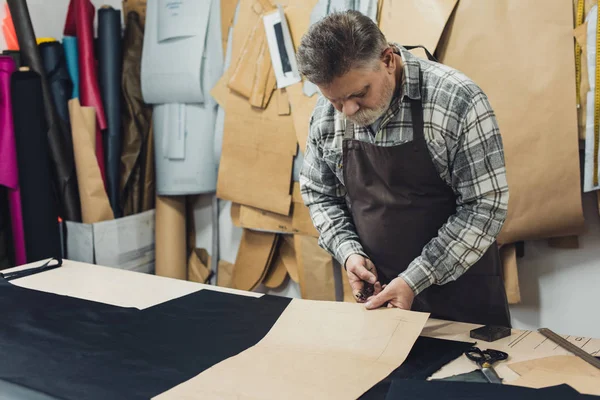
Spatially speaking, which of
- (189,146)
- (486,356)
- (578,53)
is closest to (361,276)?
(486,356)

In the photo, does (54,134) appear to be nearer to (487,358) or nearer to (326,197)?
(326,197)

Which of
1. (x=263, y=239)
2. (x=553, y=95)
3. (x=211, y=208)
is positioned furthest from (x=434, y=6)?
(x=211, y=208)

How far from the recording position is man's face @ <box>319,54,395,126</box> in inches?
51.5

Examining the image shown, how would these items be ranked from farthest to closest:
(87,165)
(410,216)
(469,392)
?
1. (87,165)
2. (410,216)
3. (469,392)

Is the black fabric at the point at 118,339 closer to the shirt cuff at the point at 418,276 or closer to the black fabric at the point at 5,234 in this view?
the shirt cuff at the point at 418,276

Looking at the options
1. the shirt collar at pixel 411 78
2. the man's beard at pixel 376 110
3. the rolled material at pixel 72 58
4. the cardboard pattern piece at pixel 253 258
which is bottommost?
the cardboard pattern piece at pixel 253 258

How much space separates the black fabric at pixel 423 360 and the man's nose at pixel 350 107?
54 centimetres

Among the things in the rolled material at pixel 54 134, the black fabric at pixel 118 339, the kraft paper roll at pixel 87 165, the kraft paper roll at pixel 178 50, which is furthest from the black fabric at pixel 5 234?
the black fabric at pixel 118 339

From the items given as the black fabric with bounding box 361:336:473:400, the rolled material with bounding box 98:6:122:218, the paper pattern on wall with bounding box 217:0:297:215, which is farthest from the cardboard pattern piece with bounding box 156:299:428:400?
the rolled material with bounding box 98:6:122:218

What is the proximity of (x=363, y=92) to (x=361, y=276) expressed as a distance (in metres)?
0.46

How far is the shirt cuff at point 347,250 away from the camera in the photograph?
5.04ft

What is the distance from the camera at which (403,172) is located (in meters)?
1.46

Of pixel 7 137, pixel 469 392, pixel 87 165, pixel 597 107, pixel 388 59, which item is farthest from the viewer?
pixel 87 165

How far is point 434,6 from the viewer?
2.17 m
